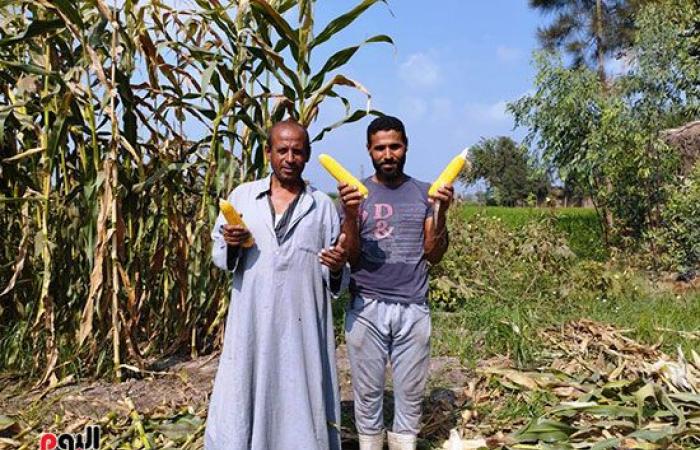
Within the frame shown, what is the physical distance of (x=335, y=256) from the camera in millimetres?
2309

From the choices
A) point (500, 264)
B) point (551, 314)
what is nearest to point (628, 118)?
point (500, 264)

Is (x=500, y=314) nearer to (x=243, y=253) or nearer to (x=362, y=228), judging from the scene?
(x=362, y=228)

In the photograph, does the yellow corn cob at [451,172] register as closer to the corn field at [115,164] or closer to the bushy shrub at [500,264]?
the corn field at [115,164]

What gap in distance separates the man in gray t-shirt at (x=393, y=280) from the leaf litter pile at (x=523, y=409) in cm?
45

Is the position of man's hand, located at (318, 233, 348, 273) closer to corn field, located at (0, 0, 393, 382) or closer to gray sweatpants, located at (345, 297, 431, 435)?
gray sweatpants, located at (345, 297, 431, 435)

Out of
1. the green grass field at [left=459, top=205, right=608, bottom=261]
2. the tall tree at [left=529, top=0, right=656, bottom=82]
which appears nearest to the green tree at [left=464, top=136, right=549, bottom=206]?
the tall tree at [left=529, top=0, right=656, bottom=82]

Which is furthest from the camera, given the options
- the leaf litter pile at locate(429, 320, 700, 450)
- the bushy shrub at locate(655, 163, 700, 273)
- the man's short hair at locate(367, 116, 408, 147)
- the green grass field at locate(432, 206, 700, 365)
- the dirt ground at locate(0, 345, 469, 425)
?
the bushy shrub at locate(655, 163, 700, 273)

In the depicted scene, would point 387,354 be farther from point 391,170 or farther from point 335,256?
point 391,170

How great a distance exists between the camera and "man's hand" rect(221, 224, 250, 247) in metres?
2.25

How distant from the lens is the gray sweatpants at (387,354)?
2510 mm

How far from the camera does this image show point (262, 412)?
92.7 inches

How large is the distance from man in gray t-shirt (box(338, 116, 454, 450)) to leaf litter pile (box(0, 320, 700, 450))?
45 cm

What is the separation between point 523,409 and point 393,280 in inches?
42.9

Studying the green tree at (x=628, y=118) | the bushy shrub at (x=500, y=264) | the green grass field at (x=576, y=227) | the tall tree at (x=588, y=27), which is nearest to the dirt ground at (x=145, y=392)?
the bushy shrub at (x=500, y=264)
